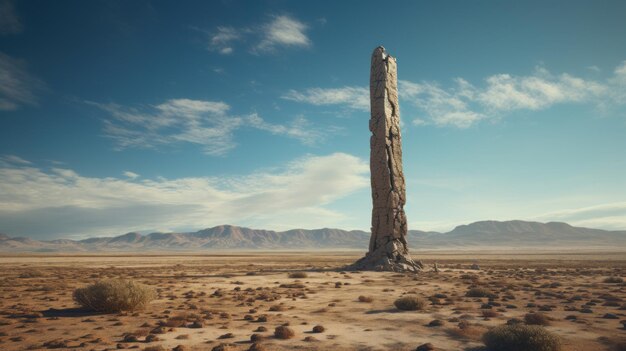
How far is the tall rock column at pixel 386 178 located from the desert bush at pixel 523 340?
26574 millimetres

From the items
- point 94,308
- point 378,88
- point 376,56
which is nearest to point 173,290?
point 94,308

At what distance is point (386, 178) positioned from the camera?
38.1 m

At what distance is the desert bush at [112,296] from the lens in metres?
14.5

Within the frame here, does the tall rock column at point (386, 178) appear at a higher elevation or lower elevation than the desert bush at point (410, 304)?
higher

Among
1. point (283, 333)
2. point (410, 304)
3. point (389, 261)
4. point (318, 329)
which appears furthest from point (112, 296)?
point (389, 261)

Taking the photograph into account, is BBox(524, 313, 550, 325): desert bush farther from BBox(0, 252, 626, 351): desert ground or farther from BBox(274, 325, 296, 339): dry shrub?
BBox(274, 325, 296, 339): dry shrub

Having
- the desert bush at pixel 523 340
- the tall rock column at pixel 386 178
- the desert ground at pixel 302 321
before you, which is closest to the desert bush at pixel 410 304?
the desert ground at pixel 302 321

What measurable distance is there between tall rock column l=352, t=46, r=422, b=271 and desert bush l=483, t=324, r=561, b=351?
26574 mm

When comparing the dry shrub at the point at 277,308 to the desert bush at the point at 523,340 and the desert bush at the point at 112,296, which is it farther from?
the desert bush at the point at 523,340

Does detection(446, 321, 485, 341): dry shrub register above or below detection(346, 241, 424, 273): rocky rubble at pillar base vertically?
below

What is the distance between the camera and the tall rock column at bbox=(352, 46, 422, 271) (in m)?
36.8

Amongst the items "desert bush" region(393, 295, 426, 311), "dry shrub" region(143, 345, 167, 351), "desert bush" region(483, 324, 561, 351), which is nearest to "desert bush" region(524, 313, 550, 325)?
"desert bush" region(483, 324, 561, 351)

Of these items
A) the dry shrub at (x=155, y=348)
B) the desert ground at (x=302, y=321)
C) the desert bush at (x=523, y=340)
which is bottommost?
the desert ground at (x=302, y=321)

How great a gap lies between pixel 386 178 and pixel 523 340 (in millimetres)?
29628
